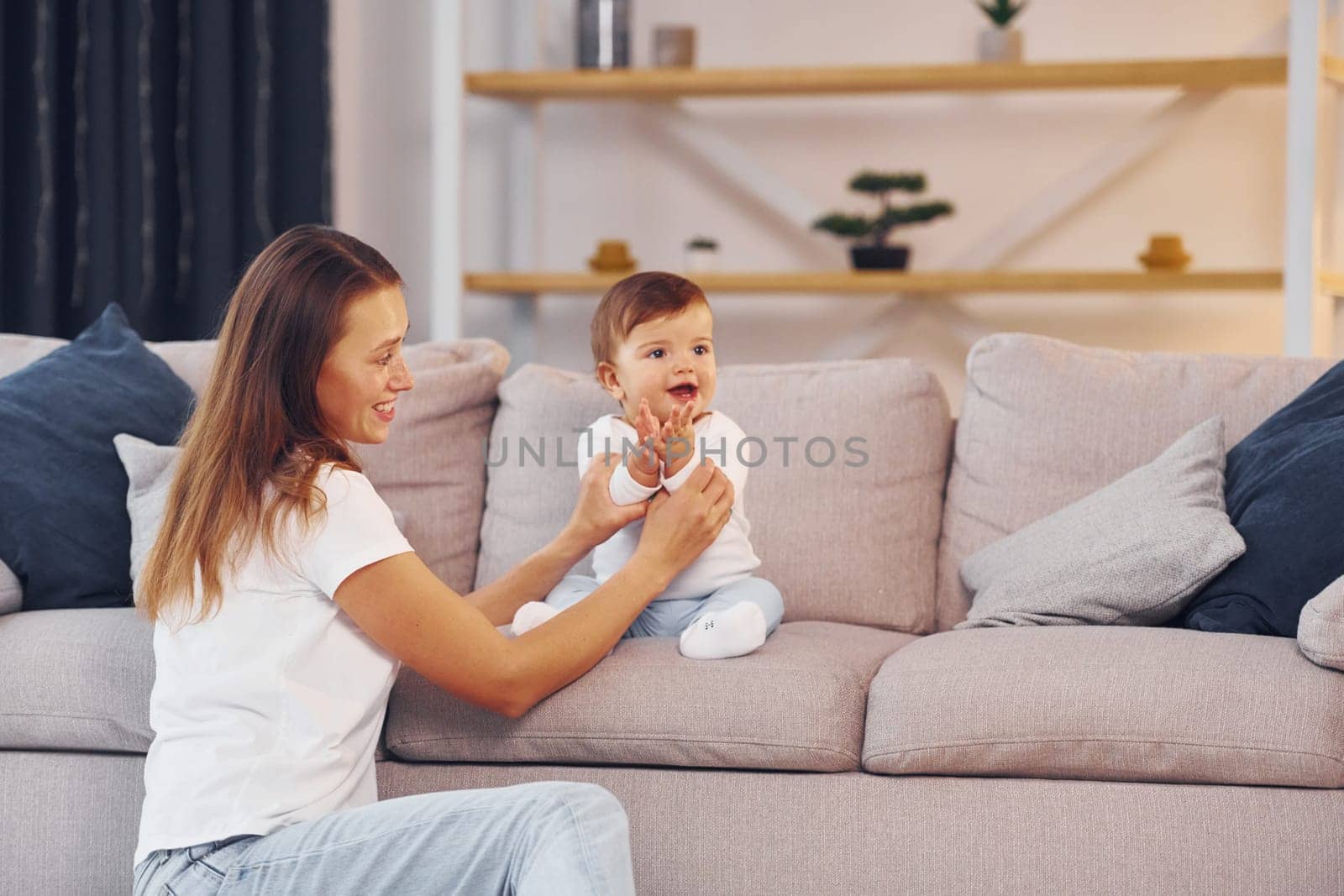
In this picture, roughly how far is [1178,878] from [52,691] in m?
1.38

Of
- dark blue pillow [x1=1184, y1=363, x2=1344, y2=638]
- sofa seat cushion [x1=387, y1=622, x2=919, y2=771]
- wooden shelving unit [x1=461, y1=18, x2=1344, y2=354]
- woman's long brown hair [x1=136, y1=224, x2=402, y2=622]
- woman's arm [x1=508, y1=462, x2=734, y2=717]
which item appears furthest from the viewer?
wooden shelving unit [x1=461, y1=18, x2=1344, y2=354]

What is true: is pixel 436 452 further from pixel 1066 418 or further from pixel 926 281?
pixel 926 281

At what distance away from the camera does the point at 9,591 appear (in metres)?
1.98

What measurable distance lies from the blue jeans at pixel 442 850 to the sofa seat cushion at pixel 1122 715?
0.50 meters

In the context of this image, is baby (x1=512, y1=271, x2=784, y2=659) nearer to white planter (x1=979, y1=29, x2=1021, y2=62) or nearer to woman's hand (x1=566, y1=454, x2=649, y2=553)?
woman's hand (x1=566, y1=454, x2=649, y2=553)

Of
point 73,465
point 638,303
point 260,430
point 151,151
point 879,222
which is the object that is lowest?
point 73,465

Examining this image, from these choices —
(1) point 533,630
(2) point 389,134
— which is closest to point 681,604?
(1) point 533,630

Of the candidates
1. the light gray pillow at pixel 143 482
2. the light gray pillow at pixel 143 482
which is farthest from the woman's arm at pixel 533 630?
the light gray pillow at pixel 143 482

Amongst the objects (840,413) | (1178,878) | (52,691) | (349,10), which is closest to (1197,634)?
(1178,878)

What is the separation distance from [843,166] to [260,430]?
2.97 m

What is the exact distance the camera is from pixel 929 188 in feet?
13.2

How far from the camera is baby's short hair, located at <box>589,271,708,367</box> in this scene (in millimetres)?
1976

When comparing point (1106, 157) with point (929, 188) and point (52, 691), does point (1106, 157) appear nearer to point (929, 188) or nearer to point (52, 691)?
point (929, 188)

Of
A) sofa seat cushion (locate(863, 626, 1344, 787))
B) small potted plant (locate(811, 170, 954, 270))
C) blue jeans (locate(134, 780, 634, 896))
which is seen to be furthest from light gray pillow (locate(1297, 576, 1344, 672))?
small potted plant (locate(811, 170, 954, 270))
